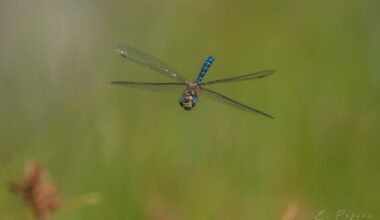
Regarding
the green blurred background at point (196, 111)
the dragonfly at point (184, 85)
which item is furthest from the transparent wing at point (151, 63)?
the green blurred background at point (196, 111)

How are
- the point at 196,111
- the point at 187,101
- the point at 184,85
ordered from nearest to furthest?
the point at 187,101, the point at 184,85, the point at 196,111

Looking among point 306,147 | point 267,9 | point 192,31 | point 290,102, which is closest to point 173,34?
point 192,31

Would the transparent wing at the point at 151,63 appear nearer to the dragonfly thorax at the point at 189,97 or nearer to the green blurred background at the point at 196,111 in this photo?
the dragonfly thorax at the point at 189,97

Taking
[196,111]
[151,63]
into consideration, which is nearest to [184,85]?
[151,63]

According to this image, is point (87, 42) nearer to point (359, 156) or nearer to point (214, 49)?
point (214, 49)

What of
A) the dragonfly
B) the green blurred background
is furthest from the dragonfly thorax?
the green blurred background

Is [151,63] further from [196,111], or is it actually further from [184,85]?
[196,111]
